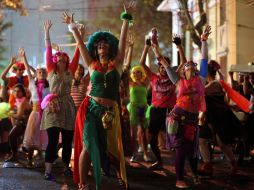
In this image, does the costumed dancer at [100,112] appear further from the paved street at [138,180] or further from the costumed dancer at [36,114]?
the costumed dancer at [36,114]

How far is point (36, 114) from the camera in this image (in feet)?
26.6

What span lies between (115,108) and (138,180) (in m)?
1.57

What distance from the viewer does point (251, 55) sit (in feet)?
62.6

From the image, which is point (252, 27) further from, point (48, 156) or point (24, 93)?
point (48, 156)

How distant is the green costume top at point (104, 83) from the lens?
5.56 metres

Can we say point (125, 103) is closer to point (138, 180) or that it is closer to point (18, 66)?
point (18, 66)

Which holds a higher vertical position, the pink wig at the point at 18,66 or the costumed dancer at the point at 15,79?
the pink wig at the point at 18,66

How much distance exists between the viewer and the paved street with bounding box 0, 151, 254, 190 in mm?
6281

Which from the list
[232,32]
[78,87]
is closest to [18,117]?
[78,87]

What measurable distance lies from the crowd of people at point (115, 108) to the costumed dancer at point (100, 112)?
12mm

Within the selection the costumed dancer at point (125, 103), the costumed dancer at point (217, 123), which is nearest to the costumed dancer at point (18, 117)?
the costumed dancer at point (125, 103)

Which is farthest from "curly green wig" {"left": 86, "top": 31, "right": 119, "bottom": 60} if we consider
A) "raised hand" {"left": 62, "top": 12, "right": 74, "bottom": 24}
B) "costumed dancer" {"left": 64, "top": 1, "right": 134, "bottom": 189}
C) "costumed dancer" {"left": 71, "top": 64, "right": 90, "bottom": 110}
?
"costumed dancer" {"left": 71, "top": 64, "right": 90, "bottom": 110}

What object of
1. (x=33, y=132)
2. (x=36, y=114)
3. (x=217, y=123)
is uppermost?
(x=36, y=114)

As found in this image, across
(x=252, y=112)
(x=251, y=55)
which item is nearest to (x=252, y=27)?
(x=251, y=55)
